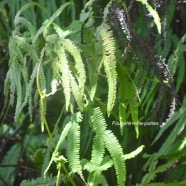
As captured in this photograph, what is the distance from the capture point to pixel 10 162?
1.80 metres

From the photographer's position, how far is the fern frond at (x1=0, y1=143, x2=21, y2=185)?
1.76 m

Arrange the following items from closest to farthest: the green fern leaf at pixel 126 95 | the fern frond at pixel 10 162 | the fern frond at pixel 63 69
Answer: the fern frond at pixel 63 69 → the green fern leaf at pixel 126 95 → the fern frond at pixel 10 162

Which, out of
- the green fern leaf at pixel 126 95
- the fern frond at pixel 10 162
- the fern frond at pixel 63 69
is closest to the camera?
the fern frond at pixel 63 69

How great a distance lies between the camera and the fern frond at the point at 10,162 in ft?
5.79

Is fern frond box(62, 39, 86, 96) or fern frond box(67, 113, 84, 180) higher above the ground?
fern frond box(62, 39, 86, 96)

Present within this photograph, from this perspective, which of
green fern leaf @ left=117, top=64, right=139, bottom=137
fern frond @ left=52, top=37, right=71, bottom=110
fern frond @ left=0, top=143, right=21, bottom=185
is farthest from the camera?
fern frond @ left=0, top=143, right=21, bottom=185

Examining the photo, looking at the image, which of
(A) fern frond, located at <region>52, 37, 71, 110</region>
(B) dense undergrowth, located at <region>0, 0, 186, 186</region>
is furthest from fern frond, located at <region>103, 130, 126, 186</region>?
(A) fern frond, located at <region>52, 37, 71, 110</region>

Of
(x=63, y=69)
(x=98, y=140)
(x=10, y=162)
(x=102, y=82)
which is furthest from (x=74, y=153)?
(x=10, y=162)

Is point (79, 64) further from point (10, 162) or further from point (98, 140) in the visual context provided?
point (10, 162)

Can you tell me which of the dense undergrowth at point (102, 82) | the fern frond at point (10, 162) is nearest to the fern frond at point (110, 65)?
the dense undergrowth at point (102, 82)

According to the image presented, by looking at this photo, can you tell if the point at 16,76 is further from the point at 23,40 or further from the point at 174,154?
the point at 174,154

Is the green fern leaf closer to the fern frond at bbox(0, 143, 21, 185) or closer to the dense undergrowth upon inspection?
the dense undergrowth

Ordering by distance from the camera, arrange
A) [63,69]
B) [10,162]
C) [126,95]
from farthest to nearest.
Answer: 1. [10,162]
2. [126,95]
3. [63,69]

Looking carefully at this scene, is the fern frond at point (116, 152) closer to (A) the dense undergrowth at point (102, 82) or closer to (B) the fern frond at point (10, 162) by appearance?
(A) the dense undergrowth at point (102, 82)
